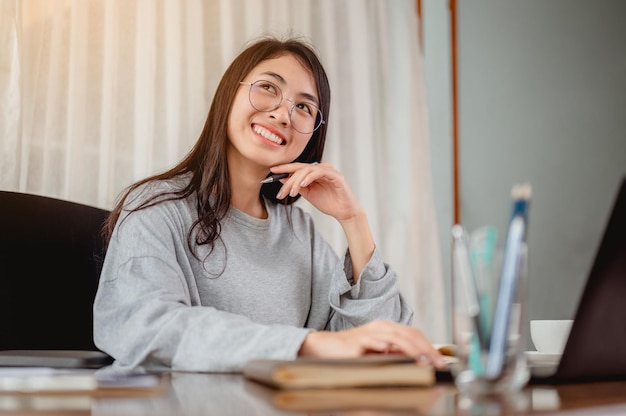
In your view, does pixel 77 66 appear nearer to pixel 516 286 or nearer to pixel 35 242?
pixel 35 242

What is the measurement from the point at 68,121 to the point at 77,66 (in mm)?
160

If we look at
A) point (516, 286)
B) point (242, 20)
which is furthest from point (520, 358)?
point (242, 20)

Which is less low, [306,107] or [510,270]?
[306,107]

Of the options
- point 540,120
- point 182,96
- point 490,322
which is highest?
point 182,96

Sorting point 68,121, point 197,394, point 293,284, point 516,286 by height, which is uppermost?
point 68,121

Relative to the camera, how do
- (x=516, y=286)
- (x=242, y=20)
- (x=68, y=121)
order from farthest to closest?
1. (x=242, y=20)
2. (x=68, y=121)
3. (x=516, y=286)

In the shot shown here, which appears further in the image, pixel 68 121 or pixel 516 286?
pixel 68 121

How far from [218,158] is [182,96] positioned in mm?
681

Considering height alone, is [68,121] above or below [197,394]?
above

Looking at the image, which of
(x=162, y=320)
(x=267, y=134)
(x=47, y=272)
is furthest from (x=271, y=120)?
(x=162, y=320)

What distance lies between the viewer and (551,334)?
3.97 ft

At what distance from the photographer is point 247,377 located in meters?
0.86

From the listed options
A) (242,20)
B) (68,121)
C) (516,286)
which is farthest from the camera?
(242,20)

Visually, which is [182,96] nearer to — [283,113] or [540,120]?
[283,113]
